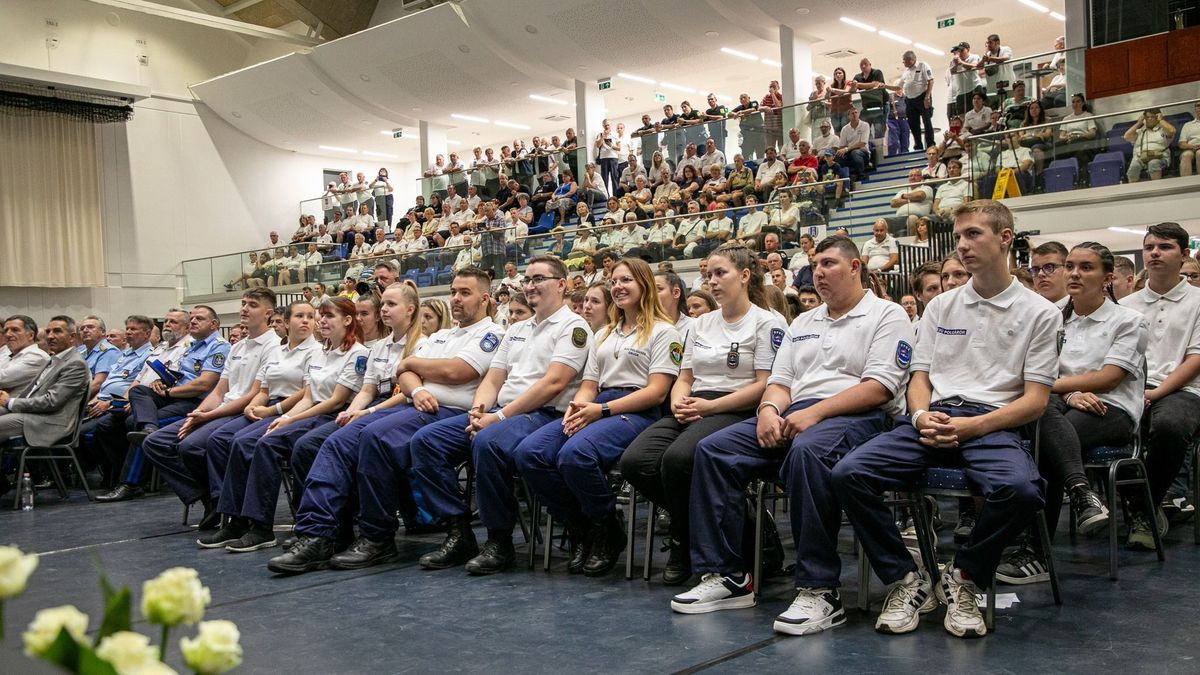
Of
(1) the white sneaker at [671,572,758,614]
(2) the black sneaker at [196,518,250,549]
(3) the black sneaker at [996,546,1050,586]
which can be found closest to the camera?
(1) the white sneaker at [671,572,758,614]

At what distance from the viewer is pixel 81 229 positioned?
21406mm

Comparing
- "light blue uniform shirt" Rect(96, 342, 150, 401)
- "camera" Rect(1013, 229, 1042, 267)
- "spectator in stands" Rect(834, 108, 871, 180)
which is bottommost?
"light blue uniform shirt" Rect(96, 342, 150, 401)

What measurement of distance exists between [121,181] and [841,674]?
22945 mm

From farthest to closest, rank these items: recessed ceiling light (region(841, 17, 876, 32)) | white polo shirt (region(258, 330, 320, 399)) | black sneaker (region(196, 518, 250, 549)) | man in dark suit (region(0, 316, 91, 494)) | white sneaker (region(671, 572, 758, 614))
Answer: recessed ceiling light (region(841, 17, 876, 32))
man in dark suit (region(0, 316, 91, 494))
white polo shirt (region(258, 330, 320, 399))
black sneaker (region(196, 518, 250, 549))
white sneaker (region(671, 572, 758, 614))

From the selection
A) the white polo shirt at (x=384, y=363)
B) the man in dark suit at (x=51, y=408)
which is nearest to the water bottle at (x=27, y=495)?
the man in dark suit at (x=51, y=408)

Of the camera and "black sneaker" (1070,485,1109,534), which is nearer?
"black sneaker" (1070,485,1109,534)

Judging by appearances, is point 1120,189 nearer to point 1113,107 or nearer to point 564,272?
point 1113,107

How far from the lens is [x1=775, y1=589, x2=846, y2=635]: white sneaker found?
332 centimetres

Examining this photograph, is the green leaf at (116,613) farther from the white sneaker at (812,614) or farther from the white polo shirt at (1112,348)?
the white polo shirt at (1112,348)

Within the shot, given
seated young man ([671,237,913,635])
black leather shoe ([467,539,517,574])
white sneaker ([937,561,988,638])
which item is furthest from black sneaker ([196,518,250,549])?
white sneaker ([937,561,988,638])

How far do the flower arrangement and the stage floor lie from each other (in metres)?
2.38

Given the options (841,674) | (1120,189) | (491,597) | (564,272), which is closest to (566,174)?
(1120,189)

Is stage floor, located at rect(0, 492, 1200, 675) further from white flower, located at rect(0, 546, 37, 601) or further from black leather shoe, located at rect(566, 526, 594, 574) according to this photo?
white flower, located at rect(0, 546, 37, 601)

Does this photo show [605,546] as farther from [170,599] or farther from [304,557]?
[170,599]
